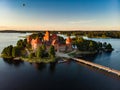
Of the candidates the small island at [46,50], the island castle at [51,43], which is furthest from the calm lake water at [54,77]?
the island castle at [51,43]

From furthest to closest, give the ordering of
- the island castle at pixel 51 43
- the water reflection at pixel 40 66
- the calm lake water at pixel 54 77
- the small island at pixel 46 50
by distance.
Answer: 1. the island castle at pixel 51 43
2. the small island at pixel 46 50
3. the water reflection at pixel 40 66
4. the calm lake water at pixel 54 77

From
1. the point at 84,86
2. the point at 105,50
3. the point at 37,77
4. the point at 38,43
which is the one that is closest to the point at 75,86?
the point at 84,86

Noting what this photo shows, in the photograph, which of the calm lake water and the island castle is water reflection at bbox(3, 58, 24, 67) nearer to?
the calm lake water

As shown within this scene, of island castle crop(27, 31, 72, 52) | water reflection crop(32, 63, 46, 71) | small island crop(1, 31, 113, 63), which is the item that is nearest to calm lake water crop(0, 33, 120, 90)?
water reflection crop(32, 63, 46, 71)

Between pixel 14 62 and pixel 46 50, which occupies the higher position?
pixel 46 50

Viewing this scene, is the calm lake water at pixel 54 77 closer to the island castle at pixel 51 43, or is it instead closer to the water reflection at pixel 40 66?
the water reflection at pixel 40 66

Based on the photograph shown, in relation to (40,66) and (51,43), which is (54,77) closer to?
(40,66)

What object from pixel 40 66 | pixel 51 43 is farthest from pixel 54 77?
pixel 51 43

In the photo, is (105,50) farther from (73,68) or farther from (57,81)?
(57,81)
